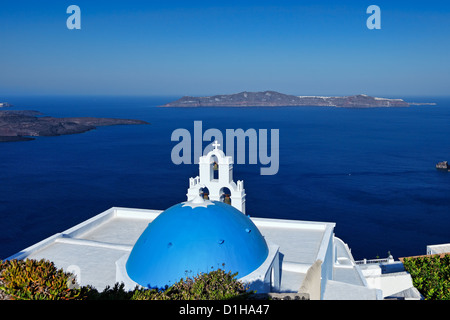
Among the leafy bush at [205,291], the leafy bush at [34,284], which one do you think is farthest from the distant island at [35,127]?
the leafy bush at [205,291]

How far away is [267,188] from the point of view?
56906mm

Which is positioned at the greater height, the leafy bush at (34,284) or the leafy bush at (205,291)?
the leafy bush at (34,284)

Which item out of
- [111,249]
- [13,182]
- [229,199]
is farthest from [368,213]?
[13,182]

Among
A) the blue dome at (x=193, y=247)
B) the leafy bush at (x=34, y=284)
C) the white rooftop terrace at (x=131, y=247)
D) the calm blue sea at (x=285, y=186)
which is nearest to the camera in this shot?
the leafy bush at (x=34, y=284)

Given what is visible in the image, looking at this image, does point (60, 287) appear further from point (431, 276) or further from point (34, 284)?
point (431, 276)

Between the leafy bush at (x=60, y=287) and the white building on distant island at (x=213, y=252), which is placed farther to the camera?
the white building on distant island at (x=213, y=252)

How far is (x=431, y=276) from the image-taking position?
54.7 feet

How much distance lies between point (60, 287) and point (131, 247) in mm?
7702

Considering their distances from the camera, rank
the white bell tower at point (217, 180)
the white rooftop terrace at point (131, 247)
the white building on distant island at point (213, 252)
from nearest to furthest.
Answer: the white building on distant island at point (213, 252) < the white rooftop terrace at point (131, 247) < the white bell tower at point (217, 180)

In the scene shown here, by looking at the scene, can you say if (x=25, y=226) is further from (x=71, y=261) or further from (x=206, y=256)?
(x=206, y=256)

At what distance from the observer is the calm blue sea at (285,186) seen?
41.5m

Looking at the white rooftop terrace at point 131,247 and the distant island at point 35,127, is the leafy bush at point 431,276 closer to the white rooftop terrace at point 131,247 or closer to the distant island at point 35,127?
the white rooftop terrace at point 131,247

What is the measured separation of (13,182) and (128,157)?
24.0 metres

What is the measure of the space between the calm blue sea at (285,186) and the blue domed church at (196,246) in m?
25.9
